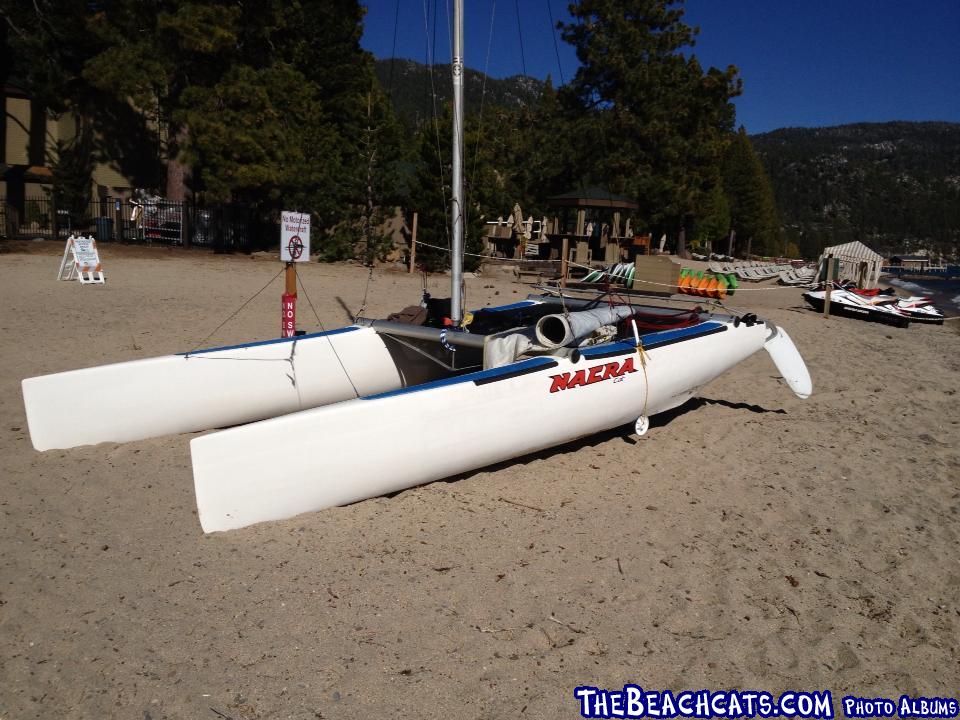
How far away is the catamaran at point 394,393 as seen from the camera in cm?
370

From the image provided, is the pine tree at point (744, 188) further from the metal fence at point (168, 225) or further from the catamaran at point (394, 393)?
the catamaran at point (394, 393)

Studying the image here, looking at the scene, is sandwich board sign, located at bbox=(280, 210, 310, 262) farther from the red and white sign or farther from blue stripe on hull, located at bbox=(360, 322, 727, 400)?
blue stripe on hull, located at bbox=(360, 322, 727, 400)

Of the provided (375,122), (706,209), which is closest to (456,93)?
(375,122)

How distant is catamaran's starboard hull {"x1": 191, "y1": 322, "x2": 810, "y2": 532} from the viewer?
3.58 metres

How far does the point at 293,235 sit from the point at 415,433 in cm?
308

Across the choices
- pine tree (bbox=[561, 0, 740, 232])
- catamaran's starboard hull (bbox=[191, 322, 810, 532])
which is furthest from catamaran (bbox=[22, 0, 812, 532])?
pine tree (bbox=[561, 0, 740, 232])

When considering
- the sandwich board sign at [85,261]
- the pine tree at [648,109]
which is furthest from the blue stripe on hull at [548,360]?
the pine tree at [648,109]

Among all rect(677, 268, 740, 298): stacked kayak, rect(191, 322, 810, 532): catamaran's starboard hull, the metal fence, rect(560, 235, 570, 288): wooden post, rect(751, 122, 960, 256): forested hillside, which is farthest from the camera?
rect(751, 122, 960, 256): forested hillside

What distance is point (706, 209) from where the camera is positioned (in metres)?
32.4

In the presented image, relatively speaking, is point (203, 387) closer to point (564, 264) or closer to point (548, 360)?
point (548, 360)

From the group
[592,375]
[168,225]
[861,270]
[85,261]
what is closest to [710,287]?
[592,375]

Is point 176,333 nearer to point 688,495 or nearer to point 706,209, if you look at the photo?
point 688,495

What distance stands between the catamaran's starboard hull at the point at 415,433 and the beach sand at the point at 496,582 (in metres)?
0.12

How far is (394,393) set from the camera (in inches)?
162
